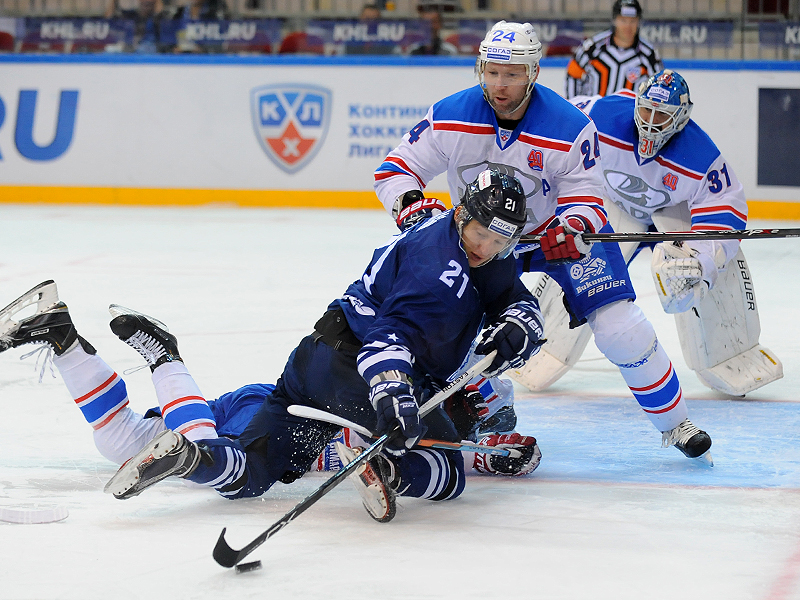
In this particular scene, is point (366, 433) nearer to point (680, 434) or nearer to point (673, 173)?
point (680, 434)

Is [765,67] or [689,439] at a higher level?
[765,67]

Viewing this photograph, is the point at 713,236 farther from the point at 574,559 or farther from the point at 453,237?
the point at 574,559

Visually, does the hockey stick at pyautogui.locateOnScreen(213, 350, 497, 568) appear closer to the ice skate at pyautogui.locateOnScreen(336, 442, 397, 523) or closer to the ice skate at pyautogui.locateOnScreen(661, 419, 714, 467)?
the ice skate at pyautogui.locateOnScreen(336, 442, 397, 523)

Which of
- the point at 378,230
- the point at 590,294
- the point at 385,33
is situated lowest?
the point at 378,230

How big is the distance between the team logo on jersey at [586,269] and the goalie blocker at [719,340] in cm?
86

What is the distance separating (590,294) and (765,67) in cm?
582

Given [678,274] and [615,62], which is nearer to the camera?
[678,274]

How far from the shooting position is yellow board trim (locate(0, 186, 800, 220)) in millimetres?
9258

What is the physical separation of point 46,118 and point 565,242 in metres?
7.45

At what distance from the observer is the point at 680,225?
4035 mm

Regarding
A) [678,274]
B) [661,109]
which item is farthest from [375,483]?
[661,109]

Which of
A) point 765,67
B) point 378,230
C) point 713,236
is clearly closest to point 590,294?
point 713,236

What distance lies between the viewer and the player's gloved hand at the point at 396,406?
2.45 m

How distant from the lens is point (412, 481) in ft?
8.84
